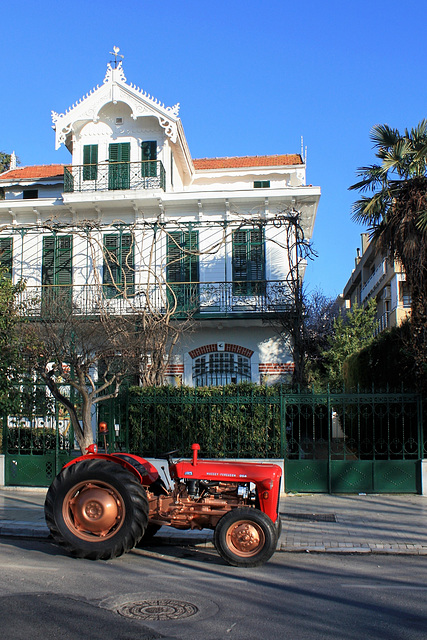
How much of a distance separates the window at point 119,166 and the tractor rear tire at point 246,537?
50.5 ft

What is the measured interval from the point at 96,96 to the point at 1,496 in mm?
14544

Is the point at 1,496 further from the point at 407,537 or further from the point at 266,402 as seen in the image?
the point at 407,537

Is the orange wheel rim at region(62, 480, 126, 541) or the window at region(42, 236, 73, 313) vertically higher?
the window at region(42, 236, 73, 313)

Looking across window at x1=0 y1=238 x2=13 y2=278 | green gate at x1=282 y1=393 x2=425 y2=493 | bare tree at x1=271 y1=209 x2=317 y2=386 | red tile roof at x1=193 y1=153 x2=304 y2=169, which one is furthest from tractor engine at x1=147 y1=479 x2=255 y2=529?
red tile roof at x1=193 y1=153 x2=304 y2=169

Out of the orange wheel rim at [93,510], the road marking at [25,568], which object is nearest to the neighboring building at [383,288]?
the orange wheel rim at [93,510]

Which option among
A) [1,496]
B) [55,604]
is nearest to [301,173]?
[1,496]

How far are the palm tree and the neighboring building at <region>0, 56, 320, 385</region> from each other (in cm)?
522

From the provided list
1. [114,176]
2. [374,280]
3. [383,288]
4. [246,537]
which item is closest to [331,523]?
[246,537]

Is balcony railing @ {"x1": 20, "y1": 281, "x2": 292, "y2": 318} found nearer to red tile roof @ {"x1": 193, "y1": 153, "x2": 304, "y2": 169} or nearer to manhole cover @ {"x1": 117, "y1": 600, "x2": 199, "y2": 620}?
red tile roof @ {"x1": 193, "y1": 153, "x2": 304, "y2": 169}

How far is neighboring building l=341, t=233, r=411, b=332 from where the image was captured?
35.0 m

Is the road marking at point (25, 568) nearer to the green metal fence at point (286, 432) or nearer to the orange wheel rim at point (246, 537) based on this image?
the orange wheel rim at point (246, 537)

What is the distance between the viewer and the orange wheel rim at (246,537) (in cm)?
780

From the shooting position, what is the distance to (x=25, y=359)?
1327 centimetres

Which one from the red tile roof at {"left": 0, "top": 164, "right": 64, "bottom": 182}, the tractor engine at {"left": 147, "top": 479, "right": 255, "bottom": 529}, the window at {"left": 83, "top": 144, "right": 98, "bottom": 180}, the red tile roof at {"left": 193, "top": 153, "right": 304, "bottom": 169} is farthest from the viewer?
the red tile roof at {"left": 0, "top": 164, "right": 64, "bottom": 182}
